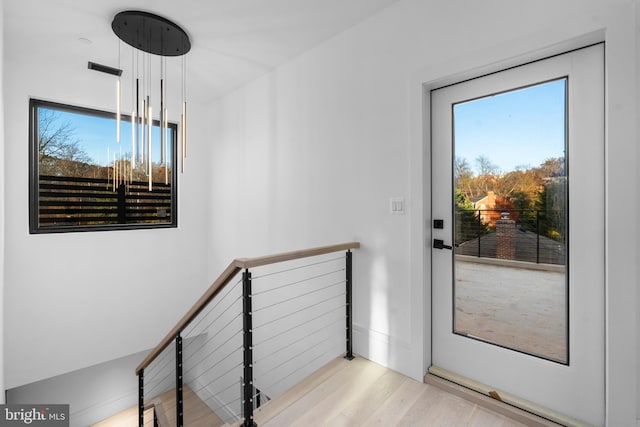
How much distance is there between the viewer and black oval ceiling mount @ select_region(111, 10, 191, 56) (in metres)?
2.27

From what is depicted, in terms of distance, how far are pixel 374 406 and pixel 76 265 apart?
3.26 meters

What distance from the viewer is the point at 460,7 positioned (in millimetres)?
1857

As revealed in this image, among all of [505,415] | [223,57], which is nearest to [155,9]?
[223,57]

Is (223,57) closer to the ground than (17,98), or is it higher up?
higher up

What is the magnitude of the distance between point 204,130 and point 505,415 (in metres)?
4.14

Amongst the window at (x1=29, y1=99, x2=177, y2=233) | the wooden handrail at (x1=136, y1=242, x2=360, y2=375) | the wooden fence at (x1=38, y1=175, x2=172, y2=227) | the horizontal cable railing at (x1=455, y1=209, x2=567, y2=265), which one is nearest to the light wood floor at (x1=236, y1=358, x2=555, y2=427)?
the wooden handrail at (x1=136, y1=242, x2=360, y2=375)

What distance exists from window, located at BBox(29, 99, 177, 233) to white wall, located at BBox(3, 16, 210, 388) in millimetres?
110

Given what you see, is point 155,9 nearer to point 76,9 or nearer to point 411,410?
point 76,9

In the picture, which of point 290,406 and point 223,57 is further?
point 223,57

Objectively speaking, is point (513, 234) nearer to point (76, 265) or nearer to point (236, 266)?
point (236, 266)

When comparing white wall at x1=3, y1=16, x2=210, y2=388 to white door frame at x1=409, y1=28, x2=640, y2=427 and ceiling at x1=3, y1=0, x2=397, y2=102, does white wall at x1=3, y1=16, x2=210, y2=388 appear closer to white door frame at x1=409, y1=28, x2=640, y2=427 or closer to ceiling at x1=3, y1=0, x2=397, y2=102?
ceiling at x1=3, y1=0, x2=397, y2=102

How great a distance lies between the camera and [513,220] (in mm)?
1808
